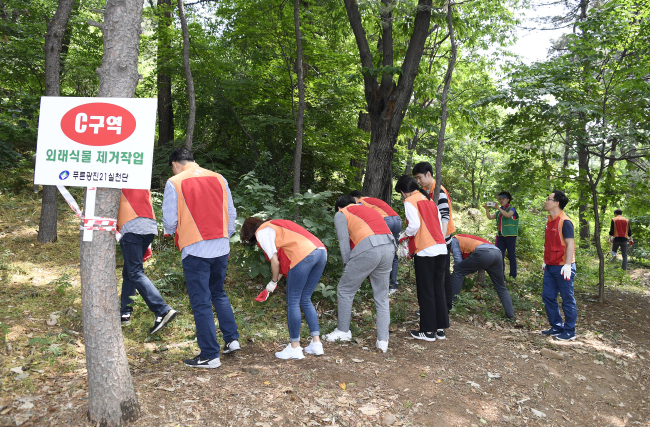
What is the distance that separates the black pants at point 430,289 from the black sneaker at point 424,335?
0.17 feet

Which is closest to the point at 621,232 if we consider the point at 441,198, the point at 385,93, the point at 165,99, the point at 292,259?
the point at 385,93

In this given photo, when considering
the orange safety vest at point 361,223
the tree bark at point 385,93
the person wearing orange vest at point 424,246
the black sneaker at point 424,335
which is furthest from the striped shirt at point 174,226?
the tree bark at point 385,93

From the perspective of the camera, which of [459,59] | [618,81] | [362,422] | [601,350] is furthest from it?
[459,59]

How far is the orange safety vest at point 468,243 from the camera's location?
241 inches

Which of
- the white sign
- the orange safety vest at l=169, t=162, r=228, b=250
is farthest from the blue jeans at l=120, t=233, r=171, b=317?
the white sign

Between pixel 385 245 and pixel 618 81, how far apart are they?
5989 millimetres

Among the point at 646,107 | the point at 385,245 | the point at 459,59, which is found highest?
the point at 459,59

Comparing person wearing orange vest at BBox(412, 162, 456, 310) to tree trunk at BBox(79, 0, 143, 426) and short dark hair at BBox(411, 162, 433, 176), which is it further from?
tree trunk at BBox(79, 0, 143, 426)

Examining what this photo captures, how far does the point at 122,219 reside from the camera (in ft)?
14.0

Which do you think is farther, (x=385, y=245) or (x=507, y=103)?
(x=507, y=103)

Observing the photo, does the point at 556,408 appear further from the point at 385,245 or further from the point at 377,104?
the point at 377,104

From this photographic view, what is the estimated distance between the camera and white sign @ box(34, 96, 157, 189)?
2666mm

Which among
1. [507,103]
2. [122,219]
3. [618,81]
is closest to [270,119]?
[507,103]

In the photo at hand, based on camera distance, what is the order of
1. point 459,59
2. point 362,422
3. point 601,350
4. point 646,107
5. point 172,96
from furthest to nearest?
point 459,59 < point 172,96 < point 646,107 < point 601,350 < point 362,422
